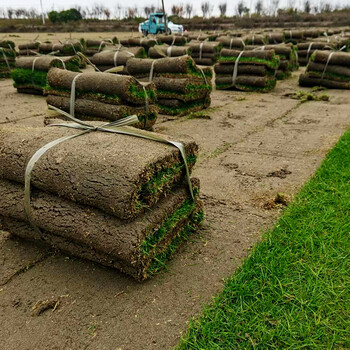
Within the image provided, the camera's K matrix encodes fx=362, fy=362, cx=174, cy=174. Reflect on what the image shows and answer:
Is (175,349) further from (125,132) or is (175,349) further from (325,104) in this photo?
(325,104)

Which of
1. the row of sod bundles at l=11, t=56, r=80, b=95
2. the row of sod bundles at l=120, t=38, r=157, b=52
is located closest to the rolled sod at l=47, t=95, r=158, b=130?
the row of sod bundles at l=11, t=56, r=80, b=95

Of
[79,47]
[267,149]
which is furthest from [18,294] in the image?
[79,47]

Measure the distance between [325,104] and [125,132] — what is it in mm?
7304

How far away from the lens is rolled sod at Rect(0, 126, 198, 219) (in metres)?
2.29

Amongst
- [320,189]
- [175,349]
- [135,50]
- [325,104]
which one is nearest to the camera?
[175,349]

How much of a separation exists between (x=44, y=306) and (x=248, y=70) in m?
9.56

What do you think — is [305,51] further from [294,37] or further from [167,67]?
[167,67]

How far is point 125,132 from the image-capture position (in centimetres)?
285

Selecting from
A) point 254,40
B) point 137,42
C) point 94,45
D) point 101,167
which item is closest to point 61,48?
point 94,45

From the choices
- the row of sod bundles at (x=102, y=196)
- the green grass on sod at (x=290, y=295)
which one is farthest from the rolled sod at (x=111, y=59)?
the green grass on sod at (x=290, y=295)

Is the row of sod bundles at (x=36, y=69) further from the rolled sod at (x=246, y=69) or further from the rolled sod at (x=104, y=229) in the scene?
the rolled sod at (x=104, y=229)

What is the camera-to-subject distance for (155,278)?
259 centimetres

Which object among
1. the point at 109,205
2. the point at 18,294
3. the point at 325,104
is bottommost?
the point at 325,104

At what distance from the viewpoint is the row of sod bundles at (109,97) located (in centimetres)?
546
